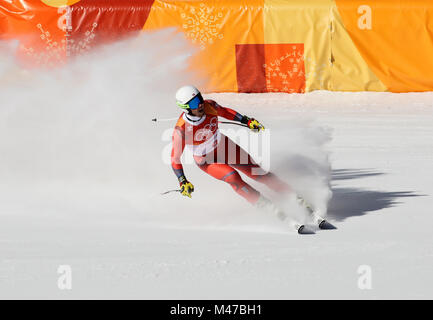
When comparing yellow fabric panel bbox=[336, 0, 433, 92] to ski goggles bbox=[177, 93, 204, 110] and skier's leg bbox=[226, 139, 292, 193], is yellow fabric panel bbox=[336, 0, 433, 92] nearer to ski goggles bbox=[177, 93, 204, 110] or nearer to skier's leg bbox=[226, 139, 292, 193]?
skier's leg bbox=[226, 139, 292, 193]

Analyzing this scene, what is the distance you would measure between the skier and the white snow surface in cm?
31

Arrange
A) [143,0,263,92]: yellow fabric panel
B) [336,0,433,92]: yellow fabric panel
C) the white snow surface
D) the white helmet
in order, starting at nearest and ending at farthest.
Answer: the white snow surface < the white helmet < [336,0,433,92]: yellow fabric panel < [143,0,263,92]: yellow fabric panel

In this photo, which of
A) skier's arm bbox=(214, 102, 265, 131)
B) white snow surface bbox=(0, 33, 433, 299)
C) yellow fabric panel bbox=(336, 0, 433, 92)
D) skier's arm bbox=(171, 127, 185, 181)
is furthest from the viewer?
yellow fabric panel bbox=(336, 0, 433, 92)

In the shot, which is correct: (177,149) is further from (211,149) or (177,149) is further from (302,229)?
(302,229)

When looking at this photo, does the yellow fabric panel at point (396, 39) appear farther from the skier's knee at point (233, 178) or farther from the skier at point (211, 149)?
the skier's knee at point (233, 178)

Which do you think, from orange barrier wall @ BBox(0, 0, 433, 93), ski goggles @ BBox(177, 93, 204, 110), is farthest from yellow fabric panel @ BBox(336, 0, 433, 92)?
ski goggles @ BBox(177, 93, 204, 110)

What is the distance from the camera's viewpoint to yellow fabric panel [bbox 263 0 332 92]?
1590cm

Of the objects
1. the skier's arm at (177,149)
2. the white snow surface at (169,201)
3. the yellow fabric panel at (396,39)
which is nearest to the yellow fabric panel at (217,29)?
the white snow surface at (169,201)

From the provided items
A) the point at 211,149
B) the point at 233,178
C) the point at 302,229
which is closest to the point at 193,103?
the point at 211,149

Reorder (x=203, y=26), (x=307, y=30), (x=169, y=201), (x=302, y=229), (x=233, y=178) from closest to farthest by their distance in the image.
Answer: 1. (x=302, y=229)
2. (x=233, y=178)
3. (x=169, y=201)
4. (x=307, y=30)
5. (x=203, y=26)

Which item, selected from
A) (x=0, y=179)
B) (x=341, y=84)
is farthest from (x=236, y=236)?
(x=341, y=84)

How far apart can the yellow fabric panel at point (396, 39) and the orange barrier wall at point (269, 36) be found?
0.06ft

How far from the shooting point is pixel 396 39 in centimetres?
1574

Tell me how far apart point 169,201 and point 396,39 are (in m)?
7.60
